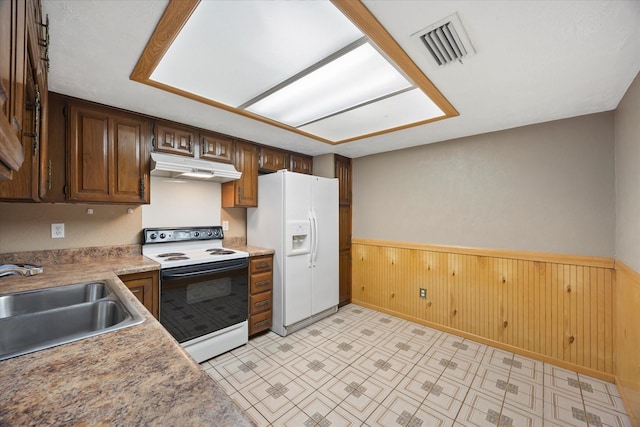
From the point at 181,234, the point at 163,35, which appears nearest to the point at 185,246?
the point at 181,234

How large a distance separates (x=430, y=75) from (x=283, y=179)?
1765 millimetres

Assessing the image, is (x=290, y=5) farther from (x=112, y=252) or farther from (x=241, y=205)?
(x=112, y=252)

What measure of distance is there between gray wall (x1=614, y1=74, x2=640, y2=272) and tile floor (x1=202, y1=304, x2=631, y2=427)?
109 centimetres

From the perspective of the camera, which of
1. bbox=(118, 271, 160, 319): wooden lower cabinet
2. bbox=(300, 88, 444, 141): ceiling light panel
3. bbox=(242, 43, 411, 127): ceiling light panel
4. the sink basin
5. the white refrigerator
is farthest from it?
the white refrigerator

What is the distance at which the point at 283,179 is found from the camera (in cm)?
296

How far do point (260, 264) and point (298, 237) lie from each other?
1.84 feet

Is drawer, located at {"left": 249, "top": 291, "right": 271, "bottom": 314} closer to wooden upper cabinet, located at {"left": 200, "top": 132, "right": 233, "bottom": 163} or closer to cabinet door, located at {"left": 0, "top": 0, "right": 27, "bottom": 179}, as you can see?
wooden upper cabinet, located at {"left": 200, "top": 132, "right": 233, "bottom": 163}

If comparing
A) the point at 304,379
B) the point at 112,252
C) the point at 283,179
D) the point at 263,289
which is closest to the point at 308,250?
the point at 263,289

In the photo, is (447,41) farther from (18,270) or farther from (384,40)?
(18,270)

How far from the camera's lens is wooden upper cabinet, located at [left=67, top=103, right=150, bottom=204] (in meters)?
2.03

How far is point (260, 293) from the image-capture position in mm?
2928

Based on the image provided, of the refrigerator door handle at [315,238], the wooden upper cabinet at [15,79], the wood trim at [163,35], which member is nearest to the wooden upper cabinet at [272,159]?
the refrigerator door handle at [315,238]

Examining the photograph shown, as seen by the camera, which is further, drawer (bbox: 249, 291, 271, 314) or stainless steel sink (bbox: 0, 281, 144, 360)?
drawer (bbox: 249, 291, 271, 314)

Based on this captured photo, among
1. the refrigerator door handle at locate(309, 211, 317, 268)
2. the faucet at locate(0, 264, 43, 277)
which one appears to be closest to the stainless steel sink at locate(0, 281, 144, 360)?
the faucet at locate(0, 264, 43, 277)
